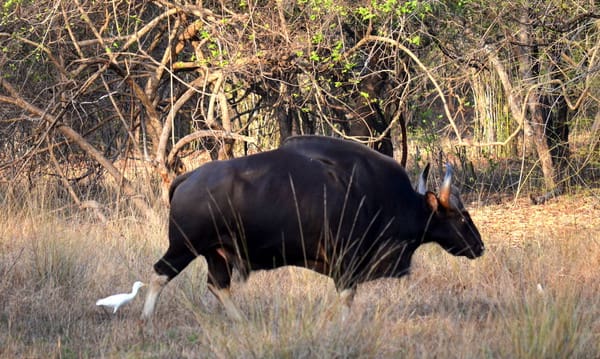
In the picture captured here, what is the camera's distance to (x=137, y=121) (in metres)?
12.8

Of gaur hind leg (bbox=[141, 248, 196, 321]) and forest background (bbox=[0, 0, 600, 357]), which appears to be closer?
gaur hind leg (bbox=[141, 248, 196, 321])

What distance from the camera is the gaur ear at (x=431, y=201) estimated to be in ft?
25.0

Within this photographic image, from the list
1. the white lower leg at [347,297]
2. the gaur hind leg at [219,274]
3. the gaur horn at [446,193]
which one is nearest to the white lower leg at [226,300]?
the gaur hind leg at [219,274]

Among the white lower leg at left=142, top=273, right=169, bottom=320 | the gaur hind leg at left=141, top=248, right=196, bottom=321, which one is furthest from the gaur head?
the white lower leg at left=142, top=273, right=169, bottom=320

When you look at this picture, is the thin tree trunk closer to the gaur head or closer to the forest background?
the forest background

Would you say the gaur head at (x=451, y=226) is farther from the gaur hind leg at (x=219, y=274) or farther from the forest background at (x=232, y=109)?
the gaur hind leg at (x=219, y=274)

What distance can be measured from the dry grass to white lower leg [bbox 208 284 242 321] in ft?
0.34

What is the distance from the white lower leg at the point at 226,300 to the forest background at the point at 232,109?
0.41m

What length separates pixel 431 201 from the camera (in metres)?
7.65

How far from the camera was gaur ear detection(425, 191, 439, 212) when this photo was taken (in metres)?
7.62

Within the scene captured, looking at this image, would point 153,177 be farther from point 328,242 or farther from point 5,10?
point 328,242

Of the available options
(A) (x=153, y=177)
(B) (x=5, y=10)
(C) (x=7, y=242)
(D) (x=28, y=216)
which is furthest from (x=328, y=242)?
(A) (x=153, y=177)

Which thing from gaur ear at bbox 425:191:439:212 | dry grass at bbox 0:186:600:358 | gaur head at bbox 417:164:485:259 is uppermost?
gaur ear at bbox 425:191:439:212

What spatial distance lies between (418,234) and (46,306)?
9.96ft
